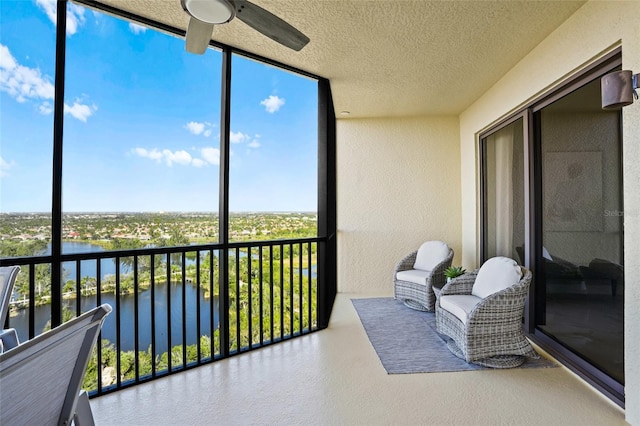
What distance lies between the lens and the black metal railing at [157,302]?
1903 mm

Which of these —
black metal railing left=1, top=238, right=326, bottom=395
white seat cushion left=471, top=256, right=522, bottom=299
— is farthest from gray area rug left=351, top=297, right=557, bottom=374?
black metal railing left=1, top=238, right=326, bottom=395

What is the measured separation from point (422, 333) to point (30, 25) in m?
4.05

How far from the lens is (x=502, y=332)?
93.3 inches

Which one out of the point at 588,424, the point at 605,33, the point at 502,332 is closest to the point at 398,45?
the point at 605,33

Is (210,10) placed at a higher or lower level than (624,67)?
higher

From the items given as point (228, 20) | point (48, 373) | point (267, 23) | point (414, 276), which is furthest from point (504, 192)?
point (48, 373)

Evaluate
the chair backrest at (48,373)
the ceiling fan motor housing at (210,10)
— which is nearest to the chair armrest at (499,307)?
the chair backrest at (48,373)

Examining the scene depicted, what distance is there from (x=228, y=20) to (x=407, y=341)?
9.43ft

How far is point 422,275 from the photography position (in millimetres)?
3834

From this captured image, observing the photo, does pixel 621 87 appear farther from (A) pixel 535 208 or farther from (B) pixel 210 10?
(B) pixel 210 10

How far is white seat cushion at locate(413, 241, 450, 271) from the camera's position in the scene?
405 cm

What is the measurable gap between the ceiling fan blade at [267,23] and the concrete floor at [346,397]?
2.24 metres

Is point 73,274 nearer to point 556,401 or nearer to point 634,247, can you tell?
point 556,401

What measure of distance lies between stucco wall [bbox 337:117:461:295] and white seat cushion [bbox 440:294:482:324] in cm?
198
